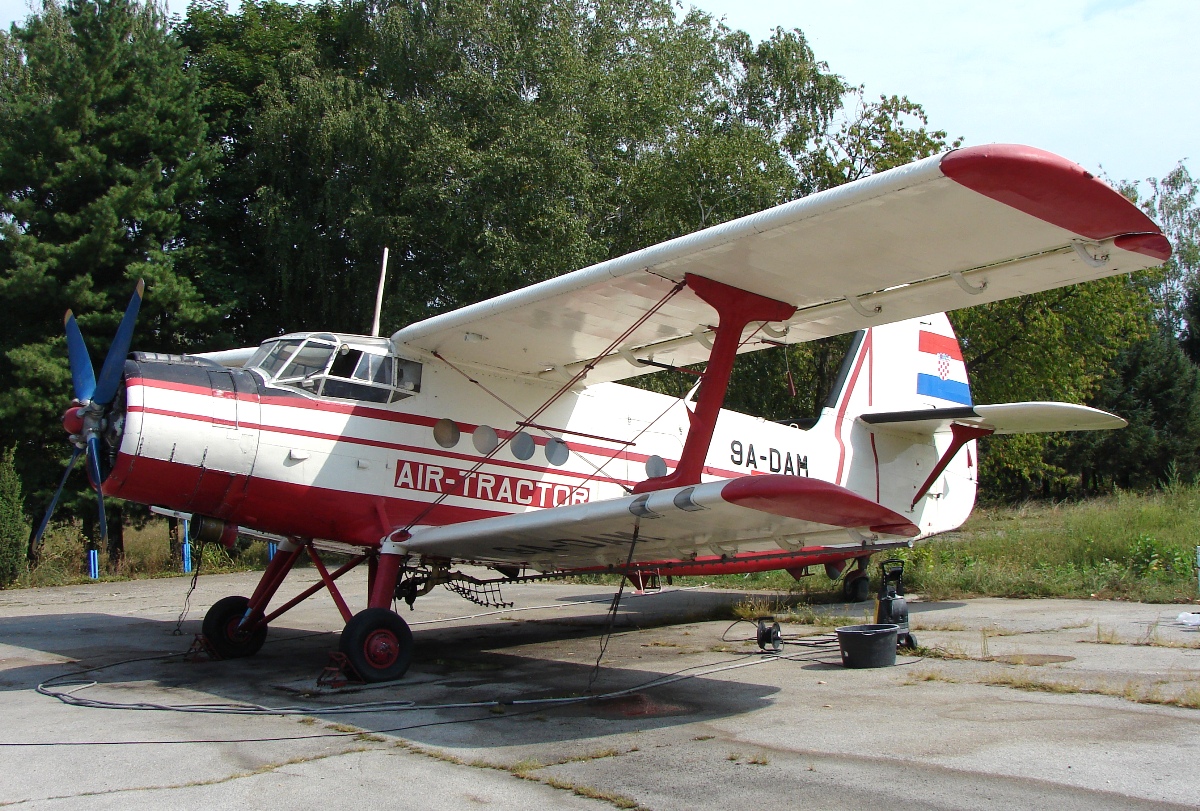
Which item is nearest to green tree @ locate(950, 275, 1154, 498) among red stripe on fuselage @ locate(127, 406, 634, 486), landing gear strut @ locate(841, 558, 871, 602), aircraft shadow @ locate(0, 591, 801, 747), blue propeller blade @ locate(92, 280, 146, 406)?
landing gear strut @ locate(841, 558, 871, 602)

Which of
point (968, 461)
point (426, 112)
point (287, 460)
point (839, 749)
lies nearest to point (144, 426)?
point (287, 460)

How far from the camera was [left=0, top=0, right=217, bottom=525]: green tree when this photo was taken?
20828 mm

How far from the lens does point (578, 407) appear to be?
10016mm

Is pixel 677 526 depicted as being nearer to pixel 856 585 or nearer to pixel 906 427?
pixel 906 427

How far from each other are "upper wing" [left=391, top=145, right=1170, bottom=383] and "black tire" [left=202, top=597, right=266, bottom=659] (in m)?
3.37

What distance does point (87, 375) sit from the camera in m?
8.04

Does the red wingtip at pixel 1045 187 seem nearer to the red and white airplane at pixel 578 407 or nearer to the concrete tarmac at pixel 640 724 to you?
the red and white airplane at pixel 578 407

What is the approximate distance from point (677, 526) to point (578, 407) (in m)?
3.36

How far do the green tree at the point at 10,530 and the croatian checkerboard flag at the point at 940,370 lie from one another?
1689 centimetres

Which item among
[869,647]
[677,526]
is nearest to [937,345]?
[869,647]

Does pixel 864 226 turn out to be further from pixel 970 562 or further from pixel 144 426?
pixel 970 562

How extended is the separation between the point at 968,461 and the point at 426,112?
18505 millimetres

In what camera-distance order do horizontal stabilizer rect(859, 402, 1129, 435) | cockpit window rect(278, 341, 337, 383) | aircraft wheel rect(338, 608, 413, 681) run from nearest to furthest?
1. aircraft wheel rect(338, 608, 413, 681)
2. cockpit window rect(278, 341, 337, 383)
3. horizontal stabilizer rect(859, 402, 1129, 435)

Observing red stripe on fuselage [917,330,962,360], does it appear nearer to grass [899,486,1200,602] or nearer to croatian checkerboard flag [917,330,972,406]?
croatian checkerboard flag [917,330,972,406]
